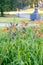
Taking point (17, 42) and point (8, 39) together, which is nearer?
point (17, 42)

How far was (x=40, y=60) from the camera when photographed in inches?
151

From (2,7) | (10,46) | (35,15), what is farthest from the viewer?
(2,7)

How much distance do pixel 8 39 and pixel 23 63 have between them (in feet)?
3.49

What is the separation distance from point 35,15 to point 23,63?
17.9 m

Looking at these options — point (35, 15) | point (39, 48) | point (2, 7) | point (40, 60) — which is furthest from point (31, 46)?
point (2, 7)

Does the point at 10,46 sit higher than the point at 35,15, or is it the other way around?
the point at 10,46

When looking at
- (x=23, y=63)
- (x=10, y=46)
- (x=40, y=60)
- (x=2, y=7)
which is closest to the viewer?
(x=23, y=63)

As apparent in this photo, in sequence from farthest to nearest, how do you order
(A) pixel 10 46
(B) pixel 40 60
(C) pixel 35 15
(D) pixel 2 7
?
(D) pixel 2 7 < (C) pixel 35 15 < (A) pixel 10 46 < (B) pixel 40 60

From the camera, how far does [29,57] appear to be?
3.83 meters

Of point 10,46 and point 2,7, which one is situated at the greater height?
point 10,46

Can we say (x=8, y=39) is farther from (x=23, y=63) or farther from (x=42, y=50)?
(x=23, y=63)

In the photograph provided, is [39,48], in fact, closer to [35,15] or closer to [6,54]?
[6,54]

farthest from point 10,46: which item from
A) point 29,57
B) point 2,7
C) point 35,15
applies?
point 2,7

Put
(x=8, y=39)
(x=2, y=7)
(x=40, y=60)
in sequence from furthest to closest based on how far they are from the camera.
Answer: (x=2, y=7)
(x=8, y=39)
(x=40, y=60)
